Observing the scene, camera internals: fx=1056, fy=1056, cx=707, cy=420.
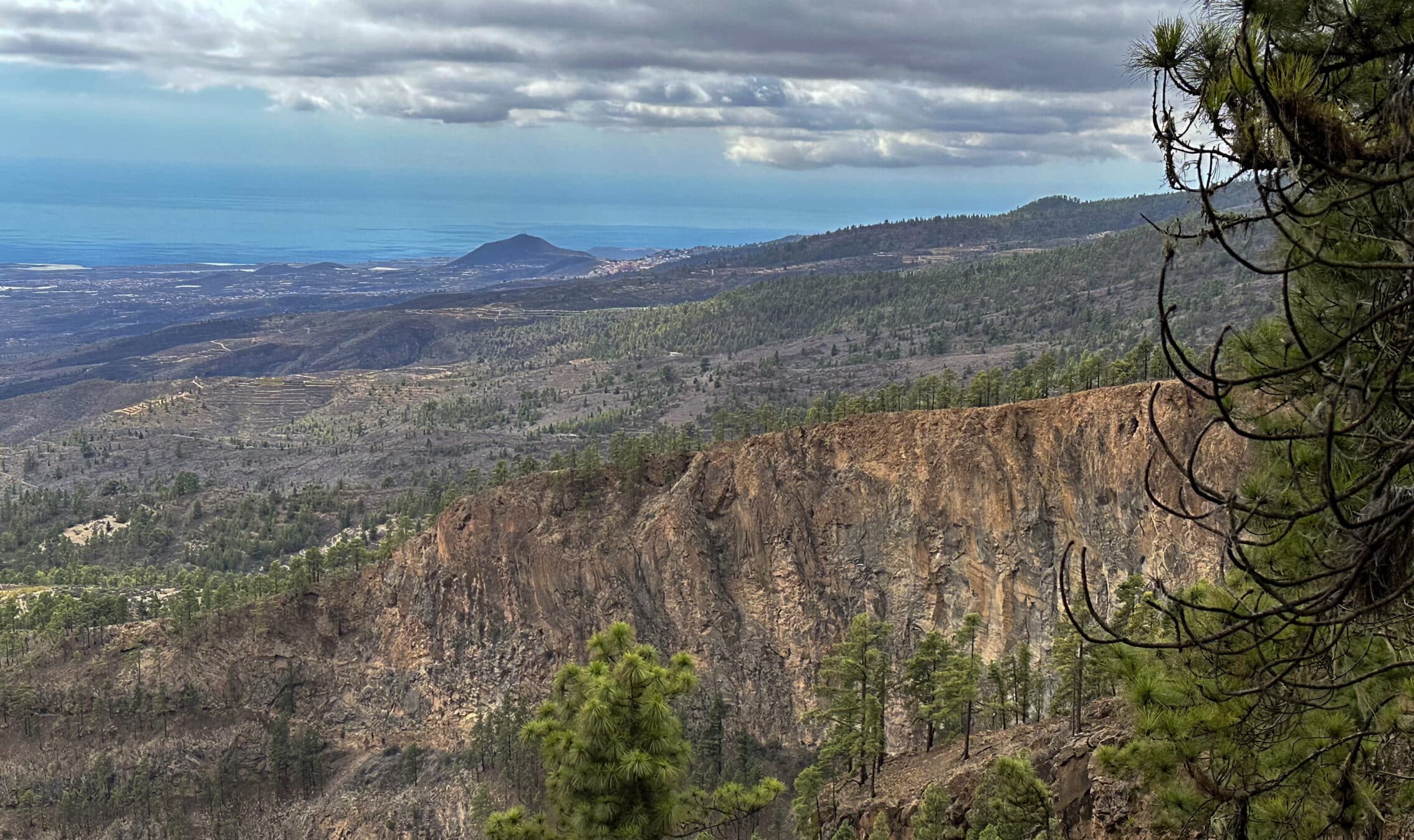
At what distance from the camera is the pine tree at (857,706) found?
39188 mm

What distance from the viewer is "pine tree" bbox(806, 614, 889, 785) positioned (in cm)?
3919

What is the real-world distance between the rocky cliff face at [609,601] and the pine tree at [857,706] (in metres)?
12.9

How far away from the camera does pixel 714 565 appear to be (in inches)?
2542

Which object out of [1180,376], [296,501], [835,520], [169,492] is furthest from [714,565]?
[169,492]

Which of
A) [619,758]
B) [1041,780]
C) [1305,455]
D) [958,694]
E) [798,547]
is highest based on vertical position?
[1305,455]

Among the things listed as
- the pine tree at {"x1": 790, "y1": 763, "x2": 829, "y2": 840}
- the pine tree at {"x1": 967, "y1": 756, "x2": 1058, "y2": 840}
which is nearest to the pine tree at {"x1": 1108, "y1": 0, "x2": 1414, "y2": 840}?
the pine tree at {"x1": 967, "y1": 756, "x2": 1058, "y2": 840}

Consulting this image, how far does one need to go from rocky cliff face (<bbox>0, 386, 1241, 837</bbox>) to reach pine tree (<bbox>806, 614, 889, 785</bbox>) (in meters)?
12.9

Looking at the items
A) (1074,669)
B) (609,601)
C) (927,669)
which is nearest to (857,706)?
(927,669)

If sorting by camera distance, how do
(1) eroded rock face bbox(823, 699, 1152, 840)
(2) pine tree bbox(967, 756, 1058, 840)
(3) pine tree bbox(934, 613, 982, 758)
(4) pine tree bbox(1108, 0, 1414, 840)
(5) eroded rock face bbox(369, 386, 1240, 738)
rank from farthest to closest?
1. (5) eroded rock face bbox(369, 386, 1240, 738)
2. (3) pine tree bbox(934, 613, 982, 758)
3. (2) pine tree bbox(967, 756, 1058, 840)
4. (1) eroded rock face bbox(823, 699, 1152, 840)
5. (4) pine tree bbox(1108, 0, 1414, 840)

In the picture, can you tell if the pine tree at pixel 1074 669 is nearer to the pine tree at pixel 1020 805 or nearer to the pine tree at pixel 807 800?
the pine tree at pixel 1020 805

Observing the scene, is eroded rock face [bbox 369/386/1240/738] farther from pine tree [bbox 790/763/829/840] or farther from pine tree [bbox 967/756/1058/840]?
pine tree [bbox 967/756/1058/840]

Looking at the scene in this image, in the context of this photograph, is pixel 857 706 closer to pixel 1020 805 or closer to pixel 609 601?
pixel 1020 805

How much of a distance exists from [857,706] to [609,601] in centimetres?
2785

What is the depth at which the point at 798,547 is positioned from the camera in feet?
206
